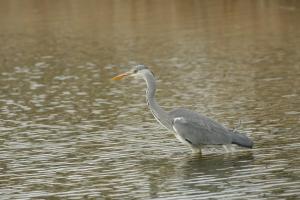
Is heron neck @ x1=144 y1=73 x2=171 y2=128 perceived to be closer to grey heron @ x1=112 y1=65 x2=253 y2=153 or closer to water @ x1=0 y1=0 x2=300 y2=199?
grey heron @ x1=112 y1=65 x2=253 y2=153

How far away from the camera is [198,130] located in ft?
46.9

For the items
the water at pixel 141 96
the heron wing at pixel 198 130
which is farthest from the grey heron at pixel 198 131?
the water at pixel 141 96

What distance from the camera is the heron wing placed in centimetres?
1423

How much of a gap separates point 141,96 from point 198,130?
17.5 ft

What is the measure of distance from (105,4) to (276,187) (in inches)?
942

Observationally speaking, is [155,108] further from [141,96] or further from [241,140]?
[141,96]

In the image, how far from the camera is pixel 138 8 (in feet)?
111

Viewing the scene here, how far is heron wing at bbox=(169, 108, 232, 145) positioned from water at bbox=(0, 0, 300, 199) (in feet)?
0.83

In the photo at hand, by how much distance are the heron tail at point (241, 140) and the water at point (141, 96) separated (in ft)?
0.59

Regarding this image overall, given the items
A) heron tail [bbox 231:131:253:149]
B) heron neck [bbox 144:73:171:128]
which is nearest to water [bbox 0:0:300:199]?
heron tail [bbox 231:131:253:149]

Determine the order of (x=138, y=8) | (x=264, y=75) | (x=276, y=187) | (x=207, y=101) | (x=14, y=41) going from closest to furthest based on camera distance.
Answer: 1. (x=276, y=187)
2. (x=207, y=101)
3. (x=264, y=75)
4. (x=14, y=41)
5. (x=138, y=8)

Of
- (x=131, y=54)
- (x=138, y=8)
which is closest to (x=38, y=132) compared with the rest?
(x=131, y=54)

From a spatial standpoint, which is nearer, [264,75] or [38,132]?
[38,132]

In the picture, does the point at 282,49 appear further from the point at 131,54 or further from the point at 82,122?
the point at 82,122
